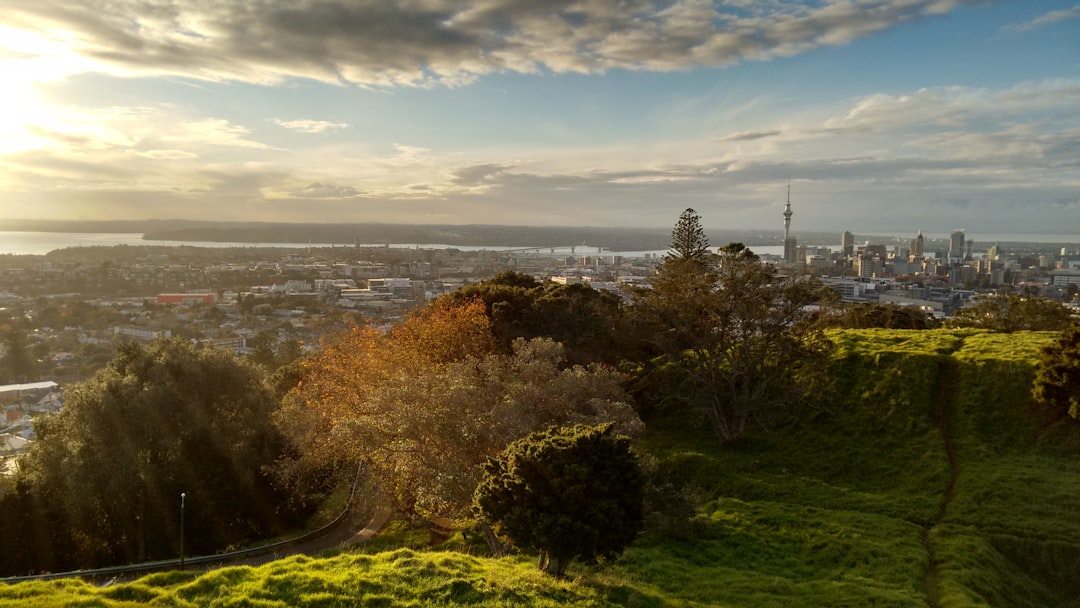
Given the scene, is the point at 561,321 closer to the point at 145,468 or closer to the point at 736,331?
the point at 736,331

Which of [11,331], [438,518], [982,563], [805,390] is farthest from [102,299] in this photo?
[982,563]

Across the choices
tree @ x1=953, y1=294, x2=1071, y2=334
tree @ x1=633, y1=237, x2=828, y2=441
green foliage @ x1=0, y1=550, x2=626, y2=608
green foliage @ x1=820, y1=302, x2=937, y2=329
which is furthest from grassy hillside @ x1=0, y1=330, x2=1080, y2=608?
green foliage @ x1=820, y1=302, x2=937, y2=329

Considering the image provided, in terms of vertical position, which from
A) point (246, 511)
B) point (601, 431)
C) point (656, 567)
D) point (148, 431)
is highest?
point (601, 431)

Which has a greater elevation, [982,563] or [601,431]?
[601,431]

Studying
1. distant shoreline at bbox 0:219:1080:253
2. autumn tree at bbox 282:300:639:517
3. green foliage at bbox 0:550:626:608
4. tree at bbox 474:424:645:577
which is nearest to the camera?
green foliage at bbox 0:550:626:608

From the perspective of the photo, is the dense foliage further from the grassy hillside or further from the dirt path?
the dirt path

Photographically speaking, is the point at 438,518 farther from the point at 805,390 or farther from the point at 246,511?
the point at 805,390
